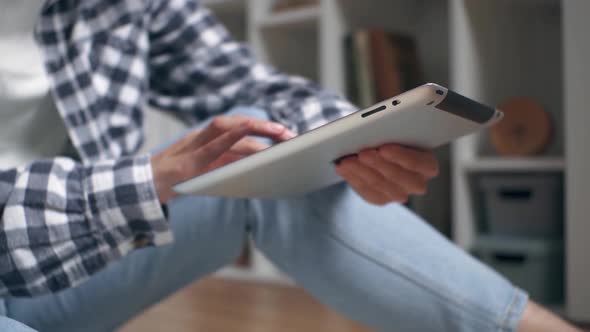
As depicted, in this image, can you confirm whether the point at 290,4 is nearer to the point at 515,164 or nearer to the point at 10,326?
the point at 515,164

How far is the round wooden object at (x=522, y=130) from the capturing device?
1.34 metres

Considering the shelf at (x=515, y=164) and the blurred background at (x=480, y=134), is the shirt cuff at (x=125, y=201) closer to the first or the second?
the blurred background at (x=480, y=134)

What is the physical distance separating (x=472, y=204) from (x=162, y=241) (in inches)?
39.1

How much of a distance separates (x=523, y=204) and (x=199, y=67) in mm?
860

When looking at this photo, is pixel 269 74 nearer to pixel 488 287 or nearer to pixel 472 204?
pixel 488 287

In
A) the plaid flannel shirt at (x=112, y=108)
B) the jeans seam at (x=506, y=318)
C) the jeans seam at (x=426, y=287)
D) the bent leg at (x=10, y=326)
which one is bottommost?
the jeans seam at (x=506, y=318)

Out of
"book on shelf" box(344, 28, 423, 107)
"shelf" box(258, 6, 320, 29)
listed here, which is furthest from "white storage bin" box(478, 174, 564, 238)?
"shelf" box(258, 6, 320, 29)

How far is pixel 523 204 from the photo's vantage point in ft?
4.34

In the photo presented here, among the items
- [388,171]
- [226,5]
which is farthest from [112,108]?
[226,5]

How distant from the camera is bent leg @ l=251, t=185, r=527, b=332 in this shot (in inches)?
21.9

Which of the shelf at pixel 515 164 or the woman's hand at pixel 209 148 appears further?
the shelf at pixel 515 164

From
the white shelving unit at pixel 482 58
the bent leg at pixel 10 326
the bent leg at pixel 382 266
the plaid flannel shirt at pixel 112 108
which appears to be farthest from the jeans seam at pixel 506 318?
the white shelving unit at pixel 482 58

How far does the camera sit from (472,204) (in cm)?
138

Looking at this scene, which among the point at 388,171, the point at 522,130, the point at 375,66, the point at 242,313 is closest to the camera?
the point at 388,171
